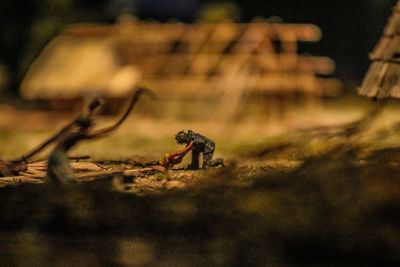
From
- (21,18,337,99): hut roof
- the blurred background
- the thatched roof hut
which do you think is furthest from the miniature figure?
the blurred background

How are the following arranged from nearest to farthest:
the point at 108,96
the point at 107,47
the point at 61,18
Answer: the point at 108,96
the point at 107,47
the point at 61,18

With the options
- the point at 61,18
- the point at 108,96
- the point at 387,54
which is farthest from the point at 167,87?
the point at 387,54

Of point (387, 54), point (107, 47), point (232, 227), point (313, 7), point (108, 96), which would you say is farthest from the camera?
point (313, 7)

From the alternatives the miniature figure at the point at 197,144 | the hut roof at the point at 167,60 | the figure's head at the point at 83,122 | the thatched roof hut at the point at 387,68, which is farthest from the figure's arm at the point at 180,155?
the hut roof at the point at 167,60

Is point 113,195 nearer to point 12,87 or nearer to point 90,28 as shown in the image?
point 90,28

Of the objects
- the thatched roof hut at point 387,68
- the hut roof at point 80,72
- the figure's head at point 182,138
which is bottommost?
the hut roof at point 80,72

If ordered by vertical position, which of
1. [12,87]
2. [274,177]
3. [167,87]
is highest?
[274,177]

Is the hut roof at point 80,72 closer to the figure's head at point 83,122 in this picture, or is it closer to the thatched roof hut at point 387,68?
the thatched roof hut at point 387,68
